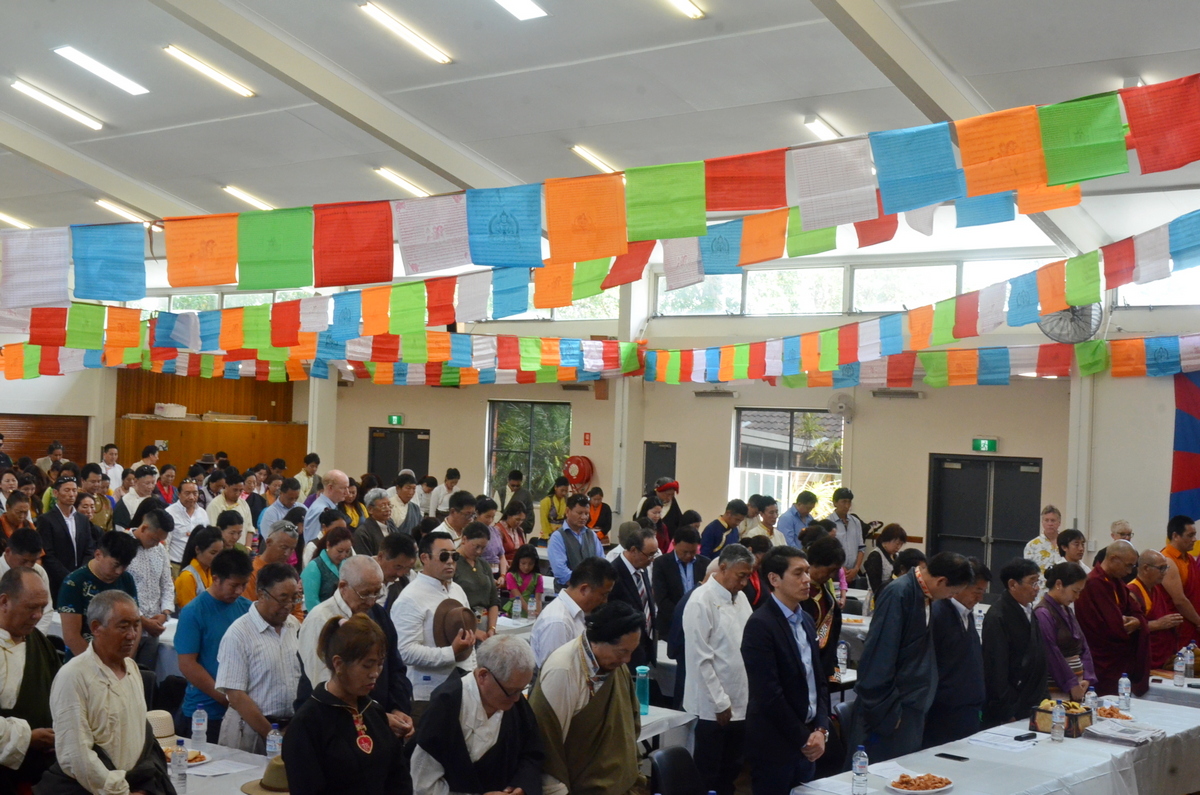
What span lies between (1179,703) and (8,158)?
14.6 meters

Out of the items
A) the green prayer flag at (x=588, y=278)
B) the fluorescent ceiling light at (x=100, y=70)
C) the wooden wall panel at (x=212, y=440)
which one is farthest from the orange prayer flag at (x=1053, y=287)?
the wooden wall panel at (x=212, y=440)

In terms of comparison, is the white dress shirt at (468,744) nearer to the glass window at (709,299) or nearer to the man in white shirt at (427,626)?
the man in white shirt at (427,626)

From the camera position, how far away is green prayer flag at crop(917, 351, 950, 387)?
1325 cm

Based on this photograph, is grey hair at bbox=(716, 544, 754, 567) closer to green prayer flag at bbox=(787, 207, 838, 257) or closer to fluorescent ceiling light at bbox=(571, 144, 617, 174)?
green prayer flag at bbox=(787, 207, 838, 257)

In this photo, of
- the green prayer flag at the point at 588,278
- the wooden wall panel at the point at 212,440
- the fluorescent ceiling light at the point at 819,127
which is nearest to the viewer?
the green prayer flag at the point at 588,278

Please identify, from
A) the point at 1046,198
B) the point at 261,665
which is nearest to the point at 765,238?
the point at 1046,198

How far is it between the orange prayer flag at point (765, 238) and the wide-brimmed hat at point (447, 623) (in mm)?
2985

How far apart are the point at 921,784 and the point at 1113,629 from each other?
10.8ft

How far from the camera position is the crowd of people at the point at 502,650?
3.67 metres

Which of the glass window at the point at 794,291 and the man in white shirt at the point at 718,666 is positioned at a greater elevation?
the glass window at the point at 794,291

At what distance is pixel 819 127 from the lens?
1038 centimetres

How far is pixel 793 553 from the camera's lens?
16.4ft

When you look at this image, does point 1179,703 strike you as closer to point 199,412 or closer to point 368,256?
point 368,256

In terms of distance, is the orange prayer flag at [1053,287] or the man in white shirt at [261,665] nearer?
the man in white shirt at [261,665]
